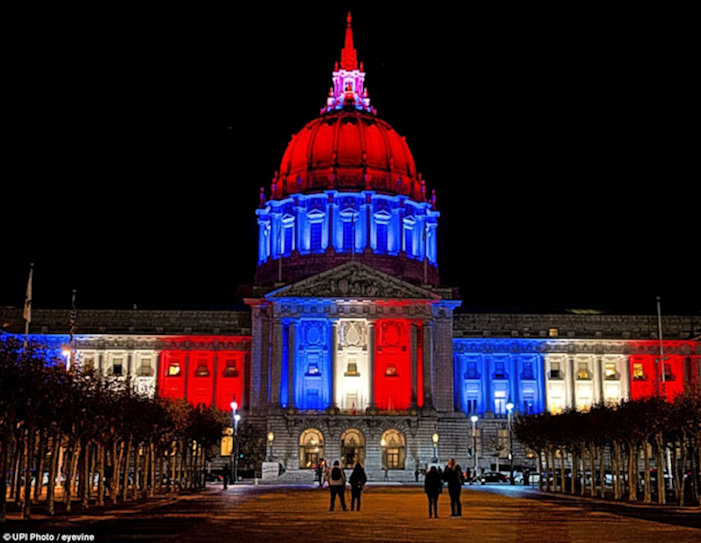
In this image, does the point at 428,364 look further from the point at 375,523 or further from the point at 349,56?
the point at 375,523

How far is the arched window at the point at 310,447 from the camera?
10950 centimetres

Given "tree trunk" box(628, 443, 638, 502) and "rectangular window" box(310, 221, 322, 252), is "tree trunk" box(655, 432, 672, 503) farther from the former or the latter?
"rectangular window" box(310, 221, 322, 252)

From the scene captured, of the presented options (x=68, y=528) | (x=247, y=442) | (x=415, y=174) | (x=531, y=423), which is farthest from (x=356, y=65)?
(x=68, y=528)

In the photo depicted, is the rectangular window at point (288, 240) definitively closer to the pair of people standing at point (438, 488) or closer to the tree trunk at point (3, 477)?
A: the pair of people standing at point (438, 488)

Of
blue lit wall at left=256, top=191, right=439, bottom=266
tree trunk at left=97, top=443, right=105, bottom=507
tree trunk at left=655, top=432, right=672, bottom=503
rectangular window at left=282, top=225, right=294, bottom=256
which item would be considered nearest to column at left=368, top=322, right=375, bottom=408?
blue lit wall at left=256, top=191, right=439, bottom=266

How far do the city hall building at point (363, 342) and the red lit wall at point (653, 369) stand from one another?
0.18 m

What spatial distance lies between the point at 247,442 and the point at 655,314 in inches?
2324

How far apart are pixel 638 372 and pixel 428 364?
104ft

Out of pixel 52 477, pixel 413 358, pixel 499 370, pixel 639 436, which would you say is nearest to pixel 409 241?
pixel 499 370

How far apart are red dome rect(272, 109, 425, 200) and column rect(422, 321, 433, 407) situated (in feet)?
89.0

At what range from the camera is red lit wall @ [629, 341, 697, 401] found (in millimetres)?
128250

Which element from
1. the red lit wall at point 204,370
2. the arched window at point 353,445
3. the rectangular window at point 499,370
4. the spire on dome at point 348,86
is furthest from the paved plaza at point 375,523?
the spire on dome at point 348,86

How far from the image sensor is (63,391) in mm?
47000

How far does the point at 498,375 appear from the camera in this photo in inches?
5037
